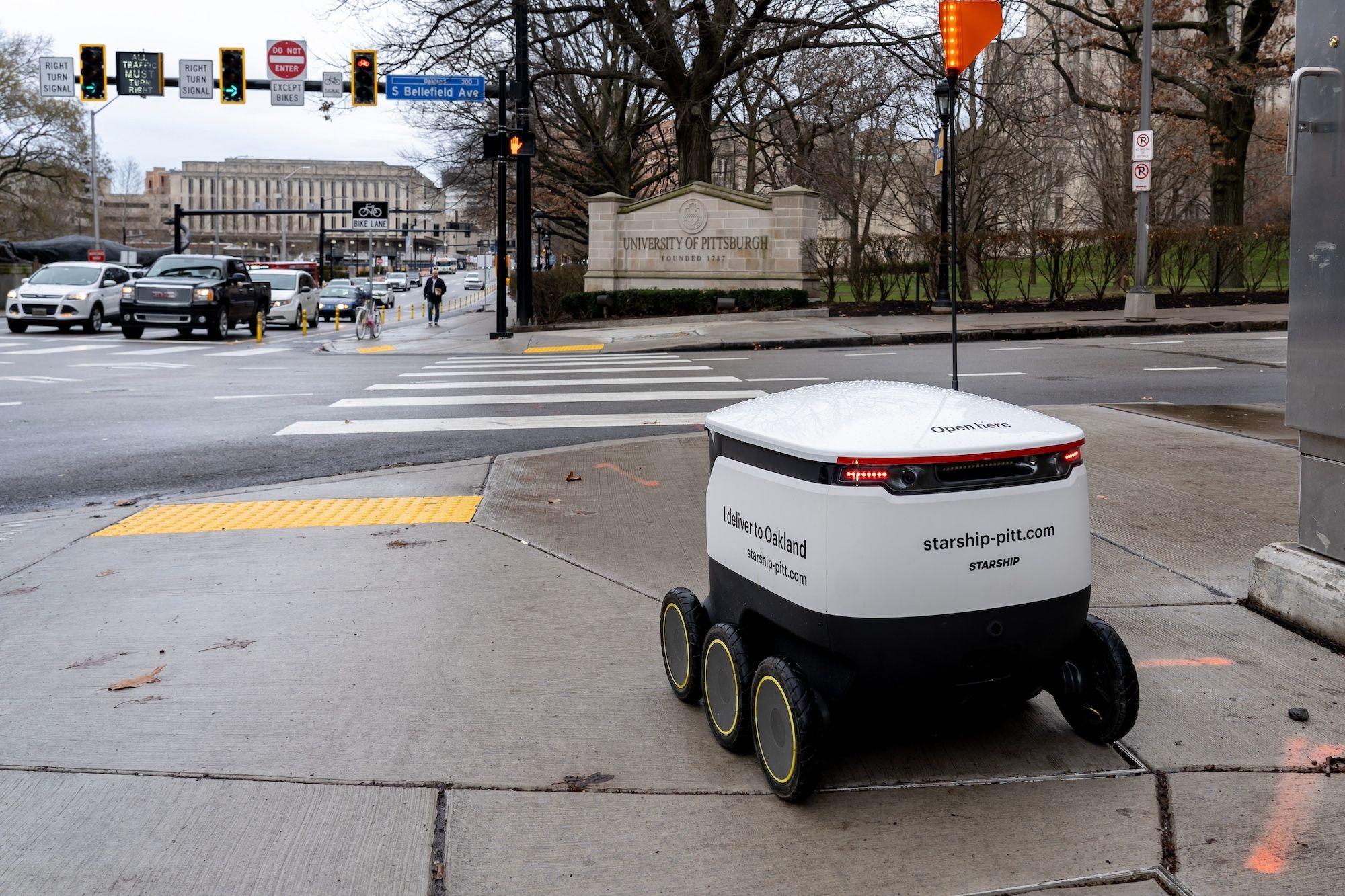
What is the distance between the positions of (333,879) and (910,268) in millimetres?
24753

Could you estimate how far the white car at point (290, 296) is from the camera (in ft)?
114

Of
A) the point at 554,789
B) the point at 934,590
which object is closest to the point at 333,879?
the point at 554,789

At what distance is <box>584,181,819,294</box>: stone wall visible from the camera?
27.3 m

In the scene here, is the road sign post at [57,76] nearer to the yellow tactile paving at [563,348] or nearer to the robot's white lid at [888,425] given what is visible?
the yellow tactile paving at [563,348]

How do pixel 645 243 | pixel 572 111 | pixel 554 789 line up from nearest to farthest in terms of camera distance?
pixel 554 789, pixel 645 243, pixel 572 111

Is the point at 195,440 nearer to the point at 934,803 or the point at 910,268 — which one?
the point at 934,803

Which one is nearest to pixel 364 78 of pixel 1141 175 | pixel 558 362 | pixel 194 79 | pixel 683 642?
pixel 194 79

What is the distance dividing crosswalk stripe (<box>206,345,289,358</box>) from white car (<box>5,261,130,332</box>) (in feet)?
23.4

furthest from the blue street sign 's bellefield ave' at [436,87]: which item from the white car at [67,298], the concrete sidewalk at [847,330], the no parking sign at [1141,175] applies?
the no parking sign at [1141,175]

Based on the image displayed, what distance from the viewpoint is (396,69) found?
27.2 metres

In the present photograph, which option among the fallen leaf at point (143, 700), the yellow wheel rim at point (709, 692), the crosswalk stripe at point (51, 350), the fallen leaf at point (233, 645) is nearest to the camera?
the yellow wheel rim at point (709, 692)

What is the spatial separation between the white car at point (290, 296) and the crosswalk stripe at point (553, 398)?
21.9 m

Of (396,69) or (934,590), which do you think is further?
(396,69)

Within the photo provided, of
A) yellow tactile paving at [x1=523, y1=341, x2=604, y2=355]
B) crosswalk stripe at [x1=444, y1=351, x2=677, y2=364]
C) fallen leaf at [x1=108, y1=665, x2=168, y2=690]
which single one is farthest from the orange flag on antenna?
yellow tactile paving at [x1=523, y1=341, x2=604, y2=355]
